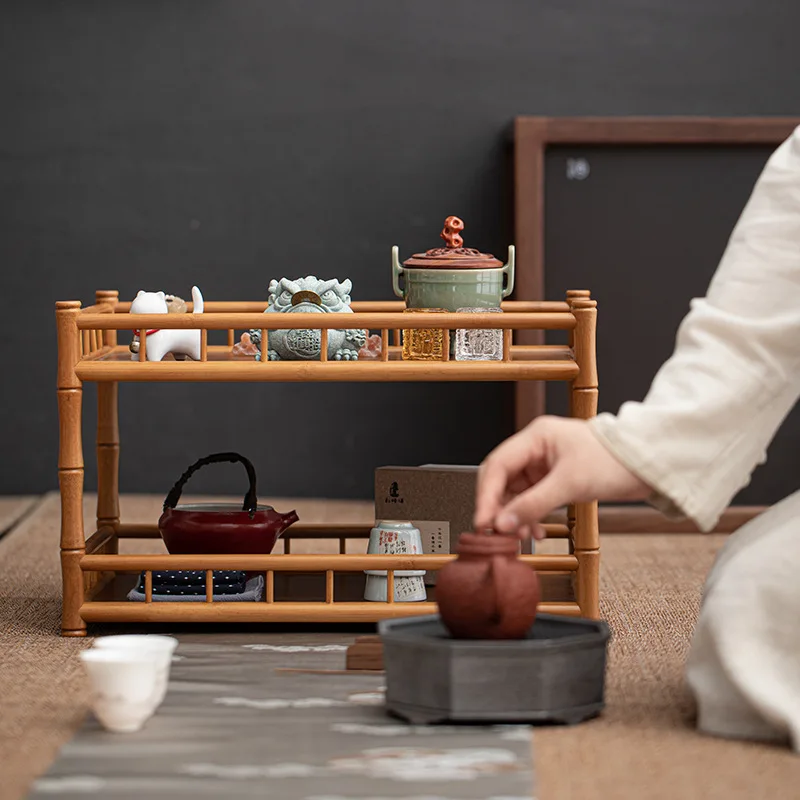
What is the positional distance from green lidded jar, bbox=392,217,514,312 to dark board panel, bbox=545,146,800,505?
1.07 meters

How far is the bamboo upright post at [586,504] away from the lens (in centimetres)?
190

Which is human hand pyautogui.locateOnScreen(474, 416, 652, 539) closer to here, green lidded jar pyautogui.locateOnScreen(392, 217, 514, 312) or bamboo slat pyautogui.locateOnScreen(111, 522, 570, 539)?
green lidded jar pyautogui.locateOnScreen(392, 217, 514, 312)

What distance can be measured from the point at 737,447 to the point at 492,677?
34 centimetres

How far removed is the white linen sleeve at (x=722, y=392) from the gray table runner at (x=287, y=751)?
1.02 ft

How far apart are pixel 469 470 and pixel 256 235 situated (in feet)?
4.62

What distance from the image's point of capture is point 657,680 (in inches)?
66.4

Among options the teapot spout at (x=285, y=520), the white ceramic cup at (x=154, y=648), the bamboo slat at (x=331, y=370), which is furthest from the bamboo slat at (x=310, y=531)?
the white ceramic cup at (x=154, y=648)

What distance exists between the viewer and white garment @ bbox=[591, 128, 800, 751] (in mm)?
1362

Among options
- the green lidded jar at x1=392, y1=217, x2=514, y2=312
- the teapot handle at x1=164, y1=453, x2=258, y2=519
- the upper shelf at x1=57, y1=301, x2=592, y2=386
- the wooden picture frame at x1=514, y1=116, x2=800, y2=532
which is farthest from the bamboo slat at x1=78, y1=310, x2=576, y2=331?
the wooden picture frame at x1=514, y1=116, x2=800, y2=532

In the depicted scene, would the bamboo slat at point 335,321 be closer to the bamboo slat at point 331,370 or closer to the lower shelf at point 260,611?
the bamboo slat at point 331,370

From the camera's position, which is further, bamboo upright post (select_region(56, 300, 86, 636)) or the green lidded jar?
the green lidded jar

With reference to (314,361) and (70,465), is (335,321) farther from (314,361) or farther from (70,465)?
(70,465)

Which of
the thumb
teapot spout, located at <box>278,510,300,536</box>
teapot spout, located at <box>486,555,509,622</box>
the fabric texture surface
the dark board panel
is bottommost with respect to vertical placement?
the fabric texture surface

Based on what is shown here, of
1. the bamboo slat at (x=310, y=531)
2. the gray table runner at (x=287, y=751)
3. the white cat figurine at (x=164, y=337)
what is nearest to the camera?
the gray table runner at (x=287, y=751)
